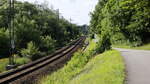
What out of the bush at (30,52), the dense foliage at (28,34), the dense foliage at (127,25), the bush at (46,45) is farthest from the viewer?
the bush at (46,45)

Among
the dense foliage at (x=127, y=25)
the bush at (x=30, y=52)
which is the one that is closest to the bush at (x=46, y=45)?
the bush at (x=30, y=52)

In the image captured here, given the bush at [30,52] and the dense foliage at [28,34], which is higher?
the dense foliage at [28,34]

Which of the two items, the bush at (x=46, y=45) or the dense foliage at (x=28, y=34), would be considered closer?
the dense foliage at (x=28, y=34)

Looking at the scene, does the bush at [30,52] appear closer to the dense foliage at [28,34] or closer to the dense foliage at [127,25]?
the dense foliage at [28,34]

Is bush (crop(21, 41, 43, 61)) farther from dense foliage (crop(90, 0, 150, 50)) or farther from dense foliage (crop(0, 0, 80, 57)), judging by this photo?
dense foliage (crop(90, 0, 150, 50))

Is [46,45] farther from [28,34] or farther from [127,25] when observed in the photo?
[127,25]

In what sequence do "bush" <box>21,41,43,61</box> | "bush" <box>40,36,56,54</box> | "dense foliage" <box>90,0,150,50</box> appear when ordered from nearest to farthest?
"bush" <box>21,41,43,61</box> < "dense foliage" <box>90,0,150,50</box> < "bush" <box>40,36,56,54</box>

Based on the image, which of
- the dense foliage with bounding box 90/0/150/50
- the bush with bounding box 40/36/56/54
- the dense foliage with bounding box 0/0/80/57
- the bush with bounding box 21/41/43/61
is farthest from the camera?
the bush with bounding box 40/36/56/54

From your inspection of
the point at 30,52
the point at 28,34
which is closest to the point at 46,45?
the point at 28,34

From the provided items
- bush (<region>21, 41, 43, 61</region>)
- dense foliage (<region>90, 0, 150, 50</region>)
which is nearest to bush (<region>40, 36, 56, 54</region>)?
bush (<region>21, 41, 43, 61</region>)

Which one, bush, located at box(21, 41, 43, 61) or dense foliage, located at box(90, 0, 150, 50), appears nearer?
bush, located at box(21, 41, 43, 61)

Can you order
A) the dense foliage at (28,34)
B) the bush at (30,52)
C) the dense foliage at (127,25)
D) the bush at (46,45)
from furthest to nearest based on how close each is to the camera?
1. the bush at (46,45)
2. the dense foliage at (127,25)
3. the dense foliage at (28,34)
4. the bush at (30,52)

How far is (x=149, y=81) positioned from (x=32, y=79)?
401 inches

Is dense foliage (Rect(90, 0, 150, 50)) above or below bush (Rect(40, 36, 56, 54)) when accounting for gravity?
above
